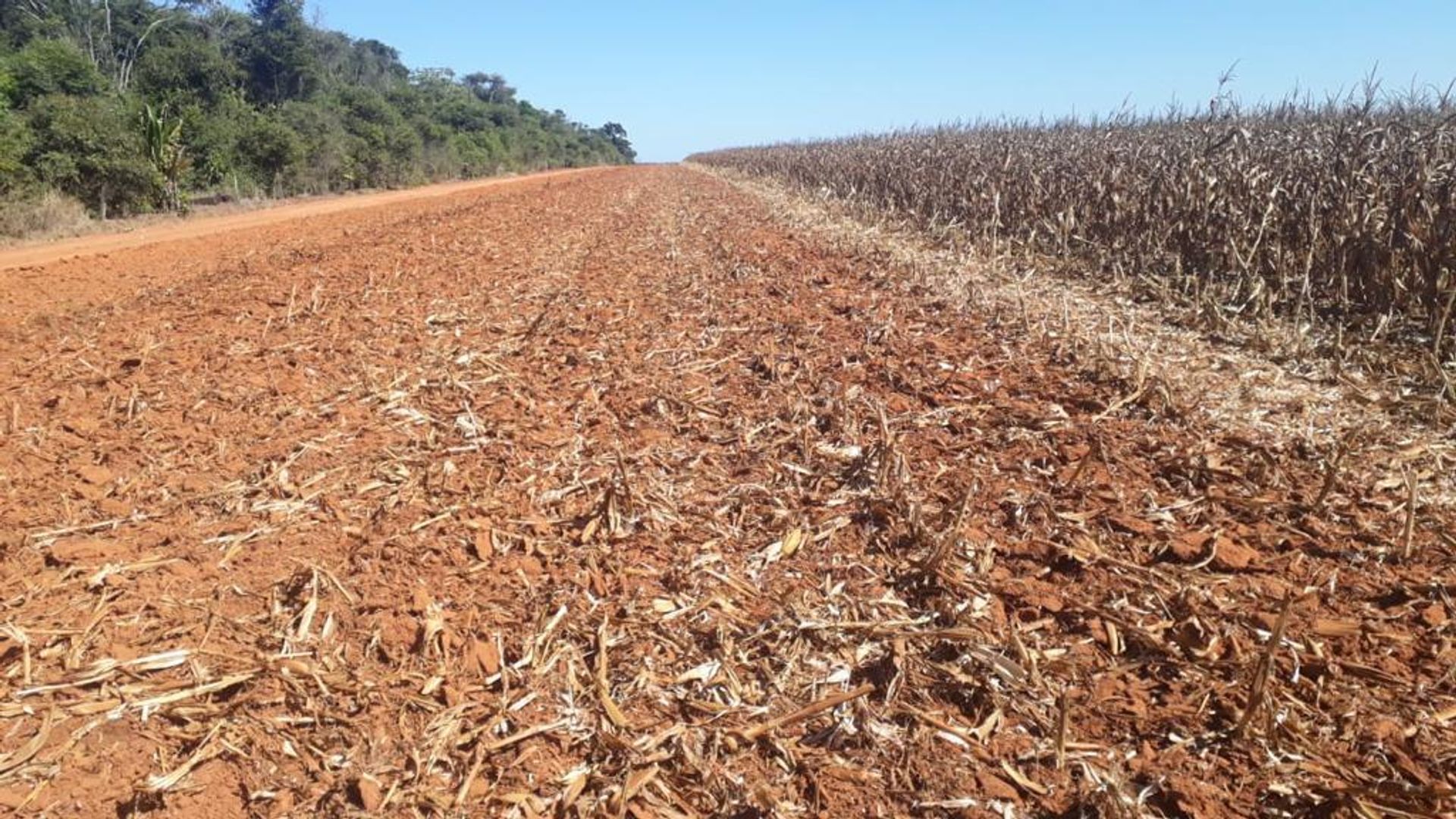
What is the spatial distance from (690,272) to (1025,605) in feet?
23.7

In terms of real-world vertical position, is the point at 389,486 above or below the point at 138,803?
above

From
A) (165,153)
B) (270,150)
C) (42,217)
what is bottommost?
(42,217)

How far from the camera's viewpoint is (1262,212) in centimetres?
779

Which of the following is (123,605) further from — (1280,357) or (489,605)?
(1280,357)

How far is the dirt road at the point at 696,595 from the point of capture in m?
2.25

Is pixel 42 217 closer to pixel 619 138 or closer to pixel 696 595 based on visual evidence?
pixel 696 595

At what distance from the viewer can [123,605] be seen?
296 cm

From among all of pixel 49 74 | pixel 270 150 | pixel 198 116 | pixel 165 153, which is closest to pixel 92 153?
pixel 165 153

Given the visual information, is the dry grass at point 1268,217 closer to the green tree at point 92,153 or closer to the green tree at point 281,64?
the green tree at point 92,153

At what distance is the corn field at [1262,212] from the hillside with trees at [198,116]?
18.0 metres

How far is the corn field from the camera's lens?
240 inches

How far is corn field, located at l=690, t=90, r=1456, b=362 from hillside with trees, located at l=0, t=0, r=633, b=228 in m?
18.0

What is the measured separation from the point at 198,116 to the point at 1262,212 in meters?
27.5

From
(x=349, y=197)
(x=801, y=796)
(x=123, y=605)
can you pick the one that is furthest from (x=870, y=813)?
(x=349, y=197)
